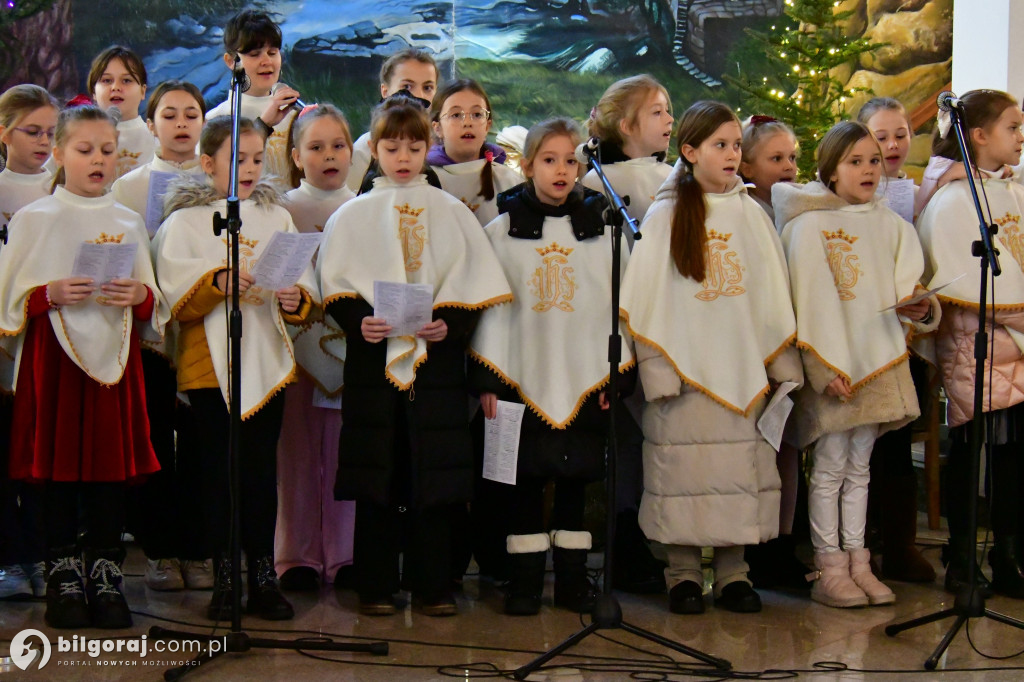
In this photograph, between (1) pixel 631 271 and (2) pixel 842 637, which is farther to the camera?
(1) pixel 631 271

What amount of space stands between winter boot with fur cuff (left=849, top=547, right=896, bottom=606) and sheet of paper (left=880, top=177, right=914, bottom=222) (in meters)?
1.41

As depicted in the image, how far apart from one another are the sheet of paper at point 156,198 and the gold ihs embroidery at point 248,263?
0.35 m

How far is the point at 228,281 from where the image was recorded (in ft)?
12.5

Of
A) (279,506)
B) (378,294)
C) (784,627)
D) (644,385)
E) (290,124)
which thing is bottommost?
(784,627)

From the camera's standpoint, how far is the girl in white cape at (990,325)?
4328 mm

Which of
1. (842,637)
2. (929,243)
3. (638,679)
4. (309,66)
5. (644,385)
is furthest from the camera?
(309,66)

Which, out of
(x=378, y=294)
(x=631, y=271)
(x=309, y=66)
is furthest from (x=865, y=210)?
(x=309, y=66)

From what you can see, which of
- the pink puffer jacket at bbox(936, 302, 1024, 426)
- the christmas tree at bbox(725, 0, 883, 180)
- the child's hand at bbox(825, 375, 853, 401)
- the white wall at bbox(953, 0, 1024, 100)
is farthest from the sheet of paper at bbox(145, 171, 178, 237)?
the christmas tree at bbox(725, 0, 883, 180)

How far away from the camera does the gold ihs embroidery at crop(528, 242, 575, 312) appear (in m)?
4.13

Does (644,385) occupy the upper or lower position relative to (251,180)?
lower

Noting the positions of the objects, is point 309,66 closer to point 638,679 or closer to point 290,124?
point 290,124

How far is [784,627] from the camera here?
13.0 feet

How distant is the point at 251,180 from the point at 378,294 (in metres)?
0.71

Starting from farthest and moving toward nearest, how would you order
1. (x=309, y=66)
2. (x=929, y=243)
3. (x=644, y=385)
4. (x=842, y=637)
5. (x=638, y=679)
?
(x=309, y=66)
(x=929, y=243)
(x=644, y=385)
(x=842, y=637)
(x=638, y=679)
